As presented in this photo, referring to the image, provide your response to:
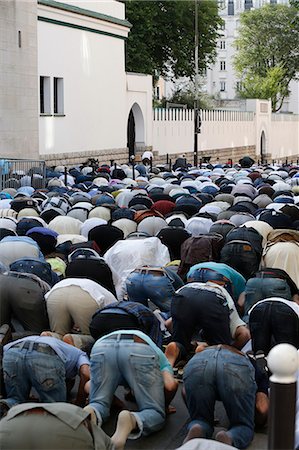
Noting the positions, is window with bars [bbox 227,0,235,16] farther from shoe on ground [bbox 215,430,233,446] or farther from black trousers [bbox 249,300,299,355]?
shoe on ground [bbox 215,430,233,446]

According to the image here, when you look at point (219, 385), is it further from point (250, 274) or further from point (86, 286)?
point (250, 274)

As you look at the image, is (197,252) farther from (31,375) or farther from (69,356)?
(31,375)

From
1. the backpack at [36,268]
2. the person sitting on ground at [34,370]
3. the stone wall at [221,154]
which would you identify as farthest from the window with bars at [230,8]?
the person sitting on ground at [34,370]

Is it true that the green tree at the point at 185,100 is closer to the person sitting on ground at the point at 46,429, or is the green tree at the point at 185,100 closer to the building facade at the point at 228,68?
the building facade at the point at 228,68

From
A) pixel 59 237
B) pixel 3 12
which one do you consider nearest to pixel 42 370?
pixel 59 237

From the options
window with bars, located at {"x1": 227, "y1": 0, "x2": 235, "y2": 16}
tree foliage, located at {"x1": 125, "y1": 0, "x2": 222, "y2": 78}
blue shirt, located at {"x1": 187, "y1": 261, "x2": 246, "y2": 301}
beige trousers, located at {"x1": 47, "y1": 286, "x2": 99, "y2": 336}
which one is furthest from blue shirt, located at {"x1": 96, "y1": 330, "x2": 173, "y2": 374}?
window with bars, located at {"x1": 227, "y1": 0, "x2": 235, "y2": 16}

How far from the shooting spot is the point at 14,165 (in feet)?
91.2

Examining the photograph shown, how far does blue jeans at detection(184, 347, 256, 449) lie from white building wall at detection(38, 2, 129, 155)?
27204 millimetres

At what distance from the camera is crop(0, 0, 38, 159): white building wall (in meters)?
31.6

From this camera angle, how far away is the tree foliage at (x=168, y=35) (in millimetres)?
54312

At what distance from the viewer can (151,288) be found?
10812 mm

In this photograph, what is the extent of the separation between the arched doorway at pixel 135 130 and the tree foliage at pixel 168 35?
993 centimetres

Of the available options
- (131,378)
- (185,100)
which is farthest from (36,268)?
(185,100)

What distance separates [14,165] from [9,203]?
31.9 feet
